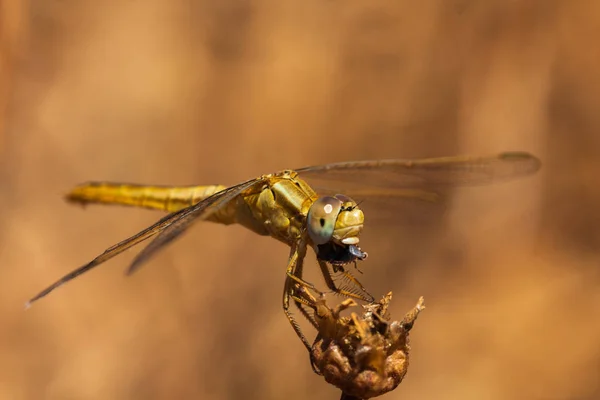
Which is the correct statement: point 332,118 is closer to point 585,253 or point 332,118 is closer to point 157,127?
point 157,127

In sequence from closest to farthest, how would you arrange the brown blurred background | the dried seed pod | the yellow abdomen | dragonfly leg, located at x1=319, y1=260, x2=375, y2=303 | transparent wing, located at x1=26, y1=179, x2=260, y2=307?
1. the dried seed pod
2. transparent wing, located at x1=26, y1=179, x2=260, y2=307
3. dragonfly leg, located at x1=319, y1=260, x2=375, y2=303
4. the yellow abdomen
5. the brown blurred background

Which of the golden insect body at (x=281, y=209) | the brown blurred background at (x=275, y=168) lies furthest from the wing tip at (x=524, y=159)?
the brown blurred background at (x=275, y=168)

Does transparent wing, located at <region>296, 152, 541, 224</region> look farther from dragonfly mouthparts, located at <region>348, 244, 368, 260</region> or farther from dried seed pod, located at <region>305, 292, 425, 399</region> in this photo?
dried seed pod, located at <region>305, 292, 425, 399</region>

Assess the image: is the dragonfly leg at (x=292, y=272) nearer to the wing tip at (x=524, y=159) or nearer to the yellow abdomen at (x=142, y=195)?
the yellow abdomen at (x=142, y=195)

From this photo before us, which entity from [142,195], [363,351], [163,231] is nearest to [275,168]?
[142,195]

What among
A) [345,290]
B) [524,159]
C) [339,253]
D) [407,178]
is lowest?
[345,290]

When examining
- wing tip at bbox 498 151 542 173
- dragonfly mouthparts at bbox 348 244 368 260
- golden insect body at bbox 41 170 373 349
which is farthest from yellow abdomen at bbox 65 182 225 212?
wing tip at bbox 498 151 542 173

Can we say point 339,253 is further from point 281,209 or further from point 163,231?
point 163,231
